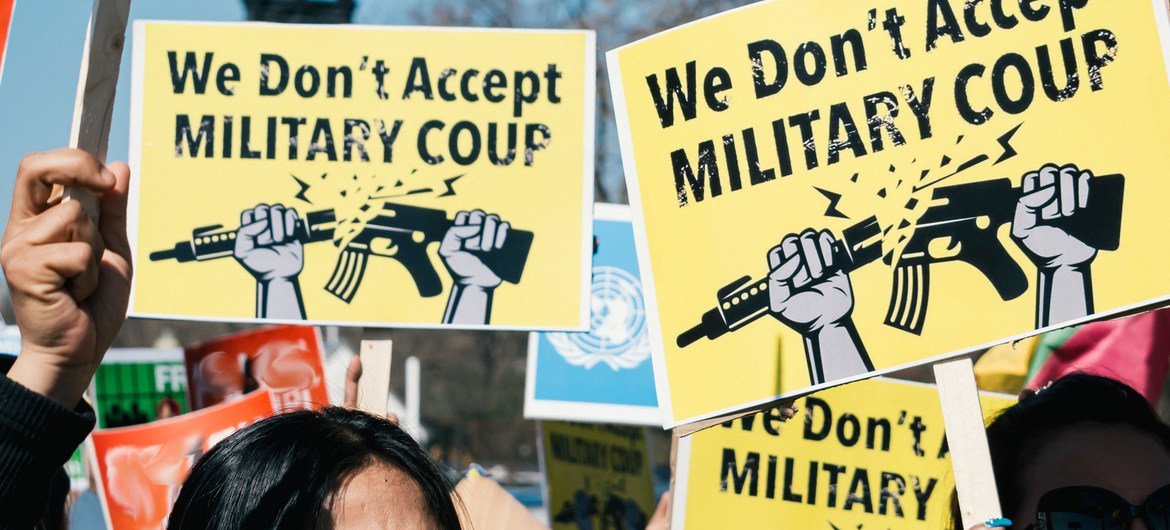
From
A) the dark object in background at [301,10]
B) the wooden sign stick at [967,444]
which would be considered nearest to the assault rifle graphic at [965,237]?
the wooden sign stick at [967,444]

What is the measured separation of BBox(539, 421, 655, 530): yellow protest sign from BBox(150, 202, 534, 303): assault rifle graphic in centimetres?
187

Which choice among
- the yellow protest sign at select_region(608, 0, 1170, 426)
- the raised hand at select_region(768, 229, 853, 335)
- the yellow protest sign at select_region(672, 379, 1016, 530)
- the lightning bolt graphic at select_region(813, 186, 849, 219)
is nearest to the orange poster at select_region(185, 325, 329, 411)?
the yellow protest sign at select_region(672, 379, 1016, 530)

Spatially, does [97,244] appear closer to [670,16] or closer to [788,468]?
[788,468]

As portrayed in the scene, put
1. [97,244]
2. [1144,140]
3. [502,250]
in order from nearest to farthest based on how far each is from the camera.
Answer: [97,244] → [1144,140] → [502,250]

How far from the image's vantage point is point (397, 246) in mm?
3295

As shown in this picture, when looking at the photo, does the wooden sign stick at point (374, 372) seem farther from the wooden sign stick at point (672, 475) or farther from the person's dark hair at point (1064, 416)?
the person's dark hair at point (1064, 416)

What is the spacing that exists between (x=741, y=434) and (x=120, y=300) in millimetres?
2253

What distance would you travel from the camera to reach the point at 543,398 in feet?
15.7

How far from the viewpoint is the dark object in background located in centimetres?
1809

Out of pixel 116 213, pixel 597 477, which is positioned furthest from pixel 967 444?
pixel 597 477

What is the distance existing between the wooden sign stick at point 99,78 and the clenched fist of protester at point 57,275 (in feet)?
0.30

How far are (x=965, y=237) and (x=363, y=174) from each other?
1.72 metres

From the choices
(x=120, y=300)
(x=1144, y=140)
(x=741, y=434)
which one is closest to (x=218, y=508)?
(x=120, y=300)

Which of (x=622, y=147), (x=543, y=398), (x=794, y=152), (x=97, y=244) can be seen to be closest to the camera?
(x=97, y=244)
